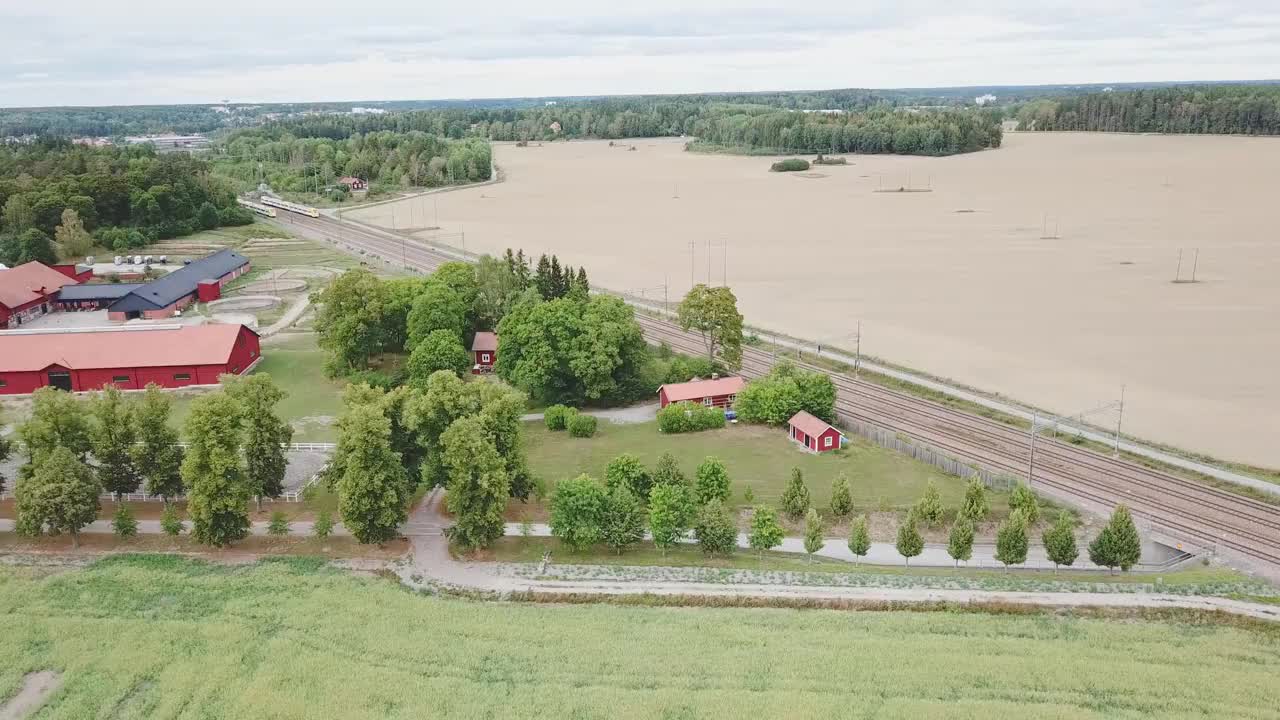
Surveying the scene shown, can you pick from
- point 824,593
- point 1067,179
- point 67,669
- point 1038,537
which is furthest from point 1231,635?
point 1067,179

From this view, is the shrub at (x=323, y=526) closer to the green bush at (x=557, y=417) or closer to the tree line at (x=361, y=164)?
the green bush at (x=557, y=417)

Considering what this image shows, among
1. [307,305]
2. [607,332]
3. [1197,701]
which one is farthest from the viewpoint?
[307,305]

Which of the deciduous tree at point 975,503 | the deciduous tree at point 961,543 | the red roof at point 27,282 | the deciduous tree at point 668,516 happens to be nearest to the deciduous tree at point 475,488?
the deciduous tree at point 668,516

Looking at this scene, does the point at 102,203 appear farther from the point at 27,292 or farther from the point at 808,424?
the point at 808,424

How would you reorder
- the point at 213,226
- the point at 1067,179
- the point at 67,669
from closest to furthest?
the point at 67,669
the point at 213,226
the point at 1067,179

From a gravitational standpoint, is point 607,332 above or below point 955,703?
above

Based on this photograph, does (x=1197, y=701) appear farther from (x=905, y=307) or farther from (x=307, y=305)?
(x=307, y=305)
